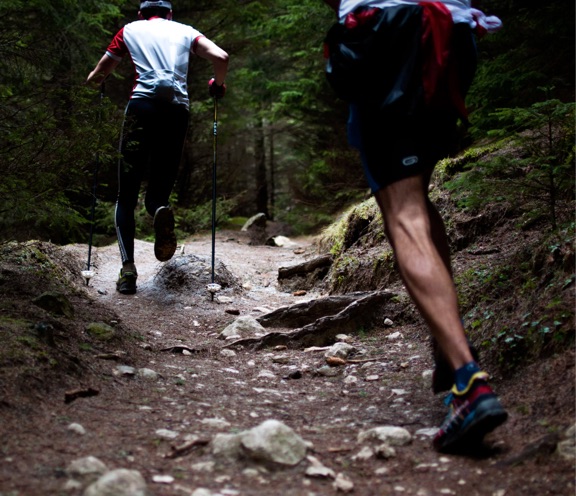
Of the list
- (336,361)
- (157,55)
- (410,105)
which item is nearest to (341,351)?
(336,361)

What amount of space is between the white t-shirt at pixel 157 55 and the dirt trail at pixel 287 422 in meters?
2.38

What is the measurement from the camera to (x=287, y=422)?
7.63 ft

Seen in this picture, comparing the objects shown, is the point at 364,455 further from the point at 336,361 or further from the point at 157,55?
the point at 157,55

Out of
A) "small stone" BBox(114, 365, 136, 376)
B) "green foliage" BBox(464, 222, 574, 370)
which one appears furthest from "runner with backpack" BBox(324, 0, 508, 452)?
"small stone" BBox(114, 365, 136, 376)

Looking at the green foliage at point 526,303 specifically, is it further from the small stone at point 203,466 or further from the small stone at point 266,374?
the small stone at point 203,466

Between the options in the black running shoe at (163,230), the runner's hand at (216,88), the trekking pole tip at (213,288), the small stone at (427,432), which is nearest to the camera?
the small stone at (427,432)

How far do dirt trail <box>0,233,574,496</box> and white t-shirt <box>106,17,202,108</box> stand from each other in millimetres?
2375

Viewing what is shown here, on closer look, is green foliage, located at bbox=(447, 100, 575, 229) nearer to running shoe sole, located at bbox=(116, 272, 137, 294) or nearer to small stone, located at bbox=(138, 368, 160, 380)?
small stone, located at bbox=(138, 368, 160, 380)

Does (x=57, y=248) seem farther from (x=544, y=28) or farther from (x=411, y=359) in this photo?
(x=544, y=28)

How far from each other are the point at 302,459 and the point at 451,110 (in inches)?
55.6

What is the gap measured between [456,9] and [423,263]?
1045 mm

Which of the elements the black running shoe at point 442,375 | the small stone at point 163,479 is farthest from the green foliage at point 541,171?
the small stone at point 163,479

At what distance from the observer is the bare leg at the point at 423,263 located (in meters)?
1.97

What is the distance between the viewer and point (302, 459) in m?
1.83
